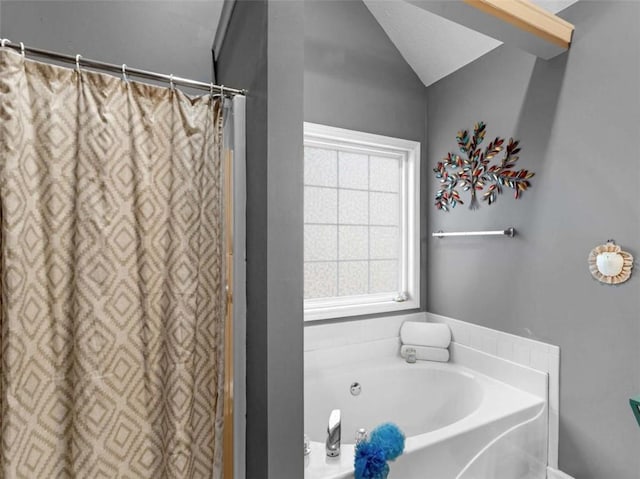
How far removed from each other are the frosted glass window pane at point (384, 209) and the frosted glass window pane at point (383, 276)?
30 cm

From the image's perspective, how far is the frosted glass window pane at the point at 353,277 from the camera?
254 centimetres

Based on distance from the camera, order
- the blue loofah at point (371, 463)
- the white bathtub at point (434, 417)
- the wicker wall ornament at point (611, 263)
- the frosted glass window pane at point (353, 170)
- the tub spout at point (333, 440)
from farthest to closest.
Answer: the frosted glass window pane at point (353, 170), the wicker wall ornament at point (611, 263), the white bathtub at point (434, 417), the tub spout at point (333, 440), the blue loofah at point (371, 463)

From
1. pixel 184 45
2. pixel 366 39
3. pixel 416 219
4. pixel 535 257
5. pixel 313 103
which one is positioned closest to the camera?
pixel 184 45

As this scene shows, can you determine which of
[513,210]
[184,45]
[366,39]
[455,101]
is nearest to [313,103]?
[366,39]

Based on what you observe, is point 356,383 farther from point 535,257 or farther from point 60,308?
point 60,308

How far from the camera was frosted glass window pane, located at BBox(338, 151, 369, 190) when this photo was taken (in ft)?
8.32

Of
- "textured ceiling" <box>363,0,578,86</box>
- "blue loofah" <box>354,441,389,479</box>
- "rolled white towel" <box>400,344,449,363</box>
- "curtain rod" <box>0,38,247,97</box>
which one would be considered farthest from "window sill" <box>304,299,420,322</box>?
"textured ceiling" <box>363,0,578,86</box>

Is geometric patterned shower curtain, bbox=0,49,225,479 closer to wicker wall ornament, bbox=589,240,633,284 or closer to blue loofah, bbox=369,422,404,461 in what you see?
blue loofah, bbox=369,422,404,461

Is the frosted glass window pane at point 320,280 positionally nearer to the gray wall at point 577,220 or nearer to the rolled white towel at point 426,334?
the rolled white towel at point 426,334

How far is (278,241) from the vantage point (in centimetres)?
110

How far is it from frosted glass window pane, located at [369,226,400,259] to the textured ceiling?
3.71 ft

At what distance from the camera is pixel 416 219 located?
2717 mm

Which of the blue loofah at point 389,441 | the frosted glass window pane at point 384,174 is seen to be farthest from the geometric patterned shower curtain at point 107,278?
the frosted glass window pane at point 384,174

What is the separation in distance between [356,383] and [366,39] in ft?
7.36
